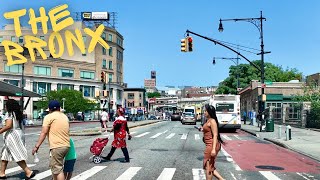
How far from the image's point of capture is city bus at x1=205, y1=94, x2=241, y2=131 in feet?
101

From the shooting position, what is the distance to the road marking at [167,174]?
9.93m

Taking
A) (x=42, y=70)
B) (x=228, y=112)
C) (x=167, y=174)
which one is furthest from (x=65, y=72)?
(x=167, y=174)

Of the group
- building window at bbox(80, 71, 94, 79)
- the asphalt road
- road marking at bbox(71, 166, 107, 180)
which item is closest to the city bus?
the asphalt road

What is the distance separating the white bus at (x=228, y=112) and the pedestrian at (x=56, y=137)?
24363mm

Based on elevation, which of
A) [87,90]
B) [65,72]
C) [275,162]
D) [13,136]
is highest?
A: [65,72]

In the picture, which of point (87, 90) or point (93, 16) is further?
point (93, 16)

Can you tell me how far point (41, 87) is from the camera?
79.7m

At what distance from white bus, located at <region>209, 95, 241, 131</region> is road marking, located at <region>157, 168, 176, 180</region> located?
19985 mm

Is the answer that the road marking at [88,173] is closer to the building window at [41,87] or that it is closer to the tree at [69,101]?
the tree at [69,101]

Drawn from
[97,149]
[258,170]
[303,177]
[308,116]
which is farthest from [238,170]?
[308,116]

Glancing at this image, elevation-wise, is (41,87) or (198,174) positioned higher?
(41,87)

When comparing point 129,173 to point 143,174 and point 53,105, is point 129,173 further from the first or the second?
point 53,105

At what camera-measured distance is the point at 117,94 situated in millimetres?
97688

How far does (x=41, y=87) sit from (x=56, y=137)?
75.9 m
